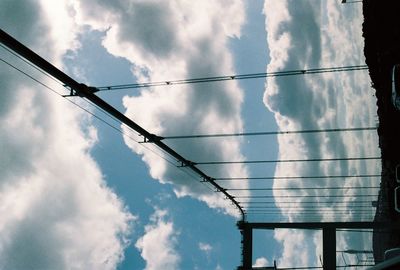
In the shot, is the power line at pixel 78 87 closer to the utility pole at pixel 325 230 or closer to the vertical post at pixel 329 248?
the utility pole at pixel 325 230

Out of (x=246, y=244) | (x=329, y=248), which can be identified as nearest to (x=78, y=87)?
(x=246, y=244)

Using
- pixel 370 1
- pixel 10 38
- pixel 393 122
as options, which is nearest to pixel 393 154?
pixel 393 122

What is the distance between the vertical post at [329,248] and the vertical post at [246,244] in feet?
19.1

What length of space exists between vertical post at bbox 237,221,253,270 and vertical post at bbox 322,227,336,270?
583 centimetres

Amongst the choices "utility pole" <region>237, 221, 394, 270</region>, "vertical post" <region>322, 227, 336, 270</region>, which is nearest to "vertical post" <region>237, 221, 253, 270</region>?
"utility pole" <region>237, 221, 394, 270</region>

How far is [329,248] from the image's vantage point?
953 inches

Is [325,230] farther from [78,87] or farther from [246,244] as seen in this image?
[78,87]

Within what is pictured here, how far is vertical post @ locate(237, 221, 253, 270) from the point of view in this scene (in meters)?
26.6

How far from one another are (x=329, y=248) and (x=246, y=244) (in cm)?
659

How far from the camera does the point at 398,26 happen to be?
23.5 meters

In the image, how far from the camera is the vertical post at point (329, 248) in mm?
23609

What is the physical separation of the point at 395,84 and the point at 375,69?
19970 mm

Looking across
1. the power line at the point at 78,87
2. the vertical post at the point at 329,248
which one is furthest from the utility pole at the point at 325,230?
the power line at the point at 78,87

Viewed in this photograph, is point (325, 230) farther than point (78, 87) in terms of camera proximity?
Yes
